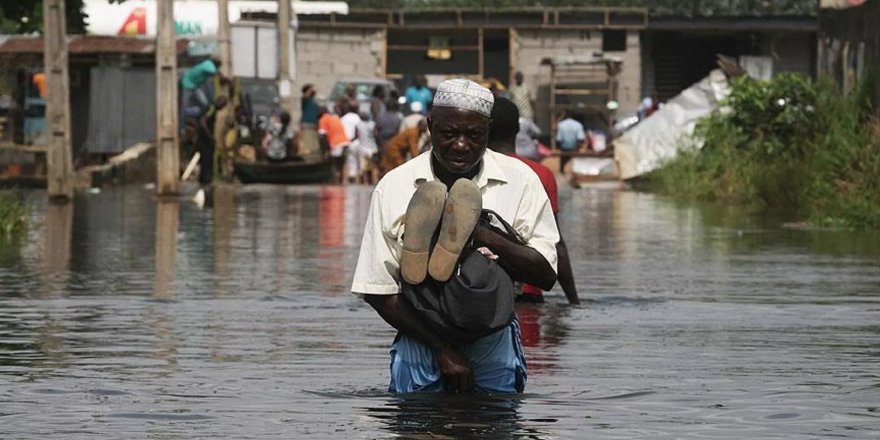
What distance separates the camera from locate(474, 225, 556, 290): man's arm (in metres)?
7.10

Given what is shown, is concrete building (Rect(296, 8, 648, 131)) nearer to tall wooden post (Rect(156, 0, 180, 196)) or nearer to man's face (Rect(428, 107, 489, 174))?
A: tall wooden post (Rect(156, 0, 180, 196))

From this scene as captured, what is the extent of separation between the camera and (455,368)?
734 cm

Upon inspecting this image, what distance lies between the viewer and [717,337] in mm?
12086

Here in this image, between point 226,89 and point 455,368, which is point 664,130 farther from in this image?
point 455,368

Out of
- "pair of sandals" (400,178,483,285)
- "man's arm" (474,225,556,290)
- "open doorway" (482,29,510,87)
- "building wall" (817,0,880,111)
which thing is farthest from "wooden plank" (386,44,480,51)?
"pair of sandals" (400,178,483,285)

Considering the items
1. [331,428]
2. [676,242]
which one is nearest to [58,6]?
[676,242]

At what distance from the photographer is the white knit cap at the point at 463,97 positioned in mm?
7164

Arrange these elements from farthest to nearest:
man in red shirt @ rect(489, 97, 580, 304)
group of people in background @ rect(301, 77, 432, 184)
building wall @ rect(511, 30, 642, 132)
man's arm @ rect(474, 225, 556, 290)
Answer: building wall @ rect(511, 30, 642, 132), group of people in background @ rect(301, 77, 432, 184), man in red shirt @ rect(489, 97, 580, 304), man's arm @ rect(474, 225, 556, 290)

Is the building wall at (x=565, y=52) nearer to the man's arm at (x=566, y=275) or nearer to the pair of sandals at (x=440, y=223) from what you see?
the man's arm at (x=566, y=275)

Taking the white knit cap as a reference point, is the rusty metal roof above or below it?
below

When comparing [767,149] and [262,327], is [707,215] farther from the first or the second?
[262,327]

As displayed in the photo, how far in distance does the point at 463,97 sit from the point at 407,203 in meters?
0.40

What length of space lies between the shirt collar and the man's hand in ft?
1.96

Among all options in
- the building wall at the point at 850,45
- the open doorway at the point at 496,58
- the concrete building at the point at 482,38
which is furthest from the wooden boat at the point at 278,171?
the open doorway at the point at 496,58
